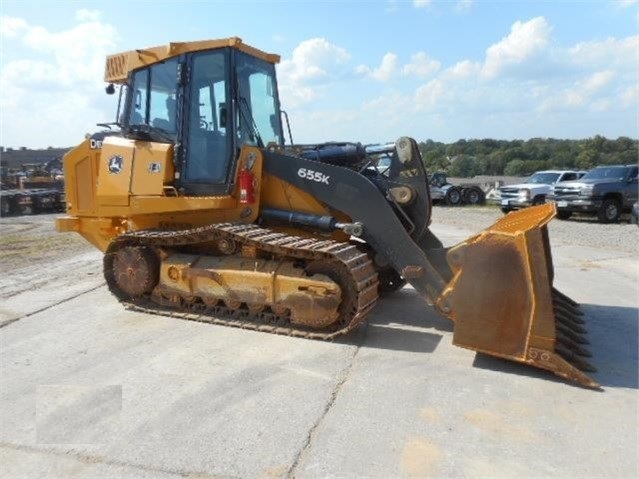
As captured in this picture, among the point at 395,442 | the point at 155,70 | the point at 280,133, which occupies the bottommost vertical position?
the point at 395,442

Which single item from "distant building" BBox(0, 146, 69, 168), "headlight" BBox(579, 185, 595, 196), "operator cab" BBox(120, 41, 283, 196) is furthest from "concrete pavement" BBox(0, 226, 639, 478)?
"distant building" BBox(0, 146, 69, 168)

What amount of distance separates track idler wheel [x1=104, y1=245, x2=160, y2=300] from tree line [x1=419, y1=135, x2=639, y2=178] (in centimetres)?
4089

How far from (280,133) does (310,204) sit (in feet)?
5.62

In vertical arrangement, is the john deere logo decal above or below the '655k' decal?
above

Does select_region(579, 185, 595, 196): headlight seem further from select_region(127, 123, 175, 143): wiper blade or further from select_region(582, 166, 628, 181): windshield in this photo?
select_region(127, 123, 175, 143): wiper blade

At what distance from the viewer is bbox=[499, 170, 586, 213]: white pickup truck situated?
2169cm

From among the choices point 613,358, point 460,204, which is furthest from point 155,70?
point 460,204

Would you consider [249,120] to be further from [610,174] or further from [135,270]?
[610,174]

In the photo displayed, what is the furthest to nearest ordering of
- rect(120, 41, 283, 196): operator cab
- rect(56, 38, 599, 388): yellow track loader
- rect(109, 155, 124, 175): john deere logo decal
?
1. rect(109, 155, 124, 175): john deere logo decal
2. rect(120, 41, 283, 196): operator cab
3. rect(56, 38, 599, 388): yellow track loader

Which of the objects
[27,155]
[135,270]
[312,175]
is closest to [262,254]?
[312,175]

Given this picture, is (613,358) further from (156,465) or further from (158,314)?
(158,314)

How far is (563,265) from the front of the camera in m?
9.62

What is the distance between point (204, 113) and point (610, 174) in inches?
679

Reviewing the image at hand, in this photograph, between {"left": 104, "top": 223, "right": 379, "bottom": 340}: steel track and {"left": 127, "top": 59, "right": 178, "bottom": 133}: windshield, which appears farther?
{"left": 127, "top": 59, "right": 178, "bottom": 133}: windshield
